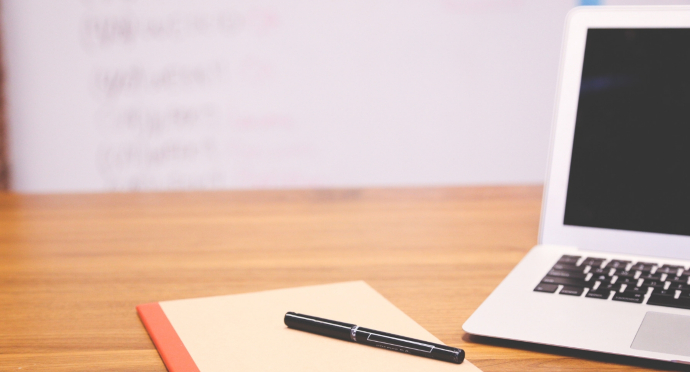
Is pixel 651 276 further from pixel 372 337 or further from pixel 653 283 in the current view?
pixel 372 337

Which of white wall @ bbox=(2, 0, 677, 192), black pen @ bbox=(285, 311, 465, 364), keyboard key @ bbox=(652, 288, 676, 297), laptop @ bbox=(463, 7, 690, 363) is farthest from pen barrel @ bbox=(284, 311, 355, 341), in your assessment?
white wall @ bbox=(2, 0, 677, 192)

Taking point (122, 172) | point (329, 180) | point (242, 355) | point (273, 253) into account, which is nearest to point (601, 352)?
point (242, 355)

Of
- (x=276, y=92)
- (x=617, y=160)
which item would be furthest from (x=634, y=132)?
(x=276, y=92)

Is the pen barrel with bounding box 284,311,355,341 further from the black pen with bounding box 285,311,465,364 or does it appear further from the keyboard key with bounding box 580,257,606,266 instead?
the keyboard key with bounding box 580,257,606,266

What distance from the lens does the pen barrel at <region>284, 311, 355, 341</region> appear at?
16.6 inches

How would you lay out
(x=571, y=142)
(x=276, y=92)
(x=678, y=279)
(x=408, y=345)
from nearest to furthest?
(x=408, y=345) < (x=678, y=279) < (x=571, y=142) < (x=276, y=92)

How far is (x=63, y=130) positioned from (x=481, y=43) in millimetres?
1611

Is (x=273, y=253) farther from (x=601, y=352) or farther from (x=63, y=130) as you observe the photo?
(x=63, y=130)

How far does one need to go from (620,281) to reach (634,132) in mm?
161

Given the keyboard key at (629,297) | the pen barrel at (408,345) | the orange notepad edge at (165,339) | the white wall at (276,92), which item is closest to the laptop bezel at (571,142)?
the keyboard key at (629,297)

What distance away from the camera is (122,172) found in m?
2.26

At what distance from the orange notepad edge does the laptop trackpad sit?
296mm

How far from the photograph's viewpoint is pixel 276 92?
7.43ft

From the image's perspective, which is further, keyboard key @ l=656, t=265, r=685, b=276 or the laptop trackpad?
keyboard key @ l=656, t=265, r=685, b=276
